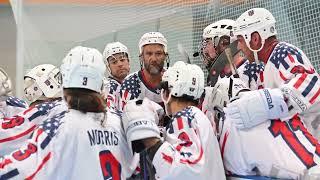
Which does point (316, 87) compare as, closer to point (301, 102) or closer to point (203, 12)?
point (301, 102)

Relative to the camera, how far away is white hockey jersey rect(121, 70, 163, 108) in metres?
3.43

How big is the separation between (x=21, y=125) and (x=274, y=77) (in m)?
1.30

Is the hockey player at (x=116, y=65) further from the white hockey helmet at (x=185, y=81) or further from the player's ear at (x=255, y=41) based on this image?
the white hockey helmet at (x=185, y=81)

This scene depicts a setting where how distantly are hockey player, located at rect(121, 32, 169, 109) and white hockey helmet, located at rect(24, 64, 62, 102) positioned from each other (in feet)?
2.15

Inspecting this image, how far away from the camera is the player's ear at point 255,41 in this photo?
272cm

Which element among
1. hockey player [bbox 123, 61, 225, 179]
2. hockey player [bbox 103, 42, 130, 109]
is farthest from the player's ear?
hockey player [bbox 103, 42, 130, 109]

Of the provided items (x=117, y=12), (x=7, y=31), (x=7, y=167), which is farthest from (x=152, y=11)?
(x=7, y=167)

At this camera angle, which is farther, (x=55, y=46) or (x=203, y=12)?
(x=55, y=46)

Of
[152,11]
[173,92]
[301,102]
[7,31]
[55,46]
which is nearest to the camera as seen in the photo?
[173,92]

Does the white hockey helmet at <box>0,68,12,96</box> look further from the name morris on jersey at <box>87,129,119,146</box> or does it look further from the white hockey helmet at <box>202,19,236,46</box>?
the white hockey helmet at <box>202,19,236,46</box>

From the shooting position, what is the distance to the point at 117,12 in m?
6.42

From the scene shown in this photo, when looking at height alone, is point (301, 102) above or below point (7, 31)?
below

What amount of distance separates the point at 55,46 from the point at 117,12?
1.13 metres

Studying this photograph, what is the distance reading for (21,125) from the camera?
2.42 metres
